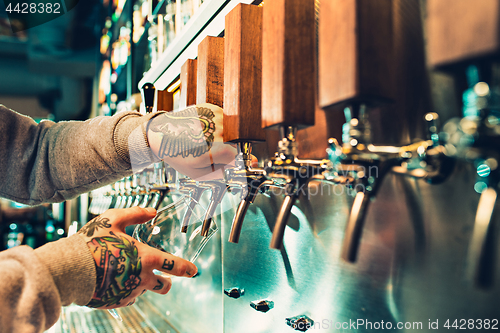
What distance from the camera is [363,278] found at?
0.66 meters

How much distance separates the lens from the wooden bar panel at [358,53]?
1.36ft

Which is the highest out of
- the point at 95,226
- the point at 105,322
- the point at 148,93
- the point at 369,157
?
the point at 148,93

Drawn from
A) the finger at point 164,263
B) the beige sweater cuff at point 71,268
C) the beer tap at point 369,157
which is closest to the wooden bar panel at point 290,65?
the beer tap at point 369,157

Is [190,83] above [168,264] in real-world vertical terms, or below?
above

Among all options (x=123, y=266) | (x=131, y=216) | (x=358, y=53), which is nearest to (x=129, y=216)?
(x=131, y=216)

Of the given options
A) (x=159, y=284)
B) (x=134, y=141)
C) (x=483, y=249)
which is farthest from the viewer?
(x=134, y=141)

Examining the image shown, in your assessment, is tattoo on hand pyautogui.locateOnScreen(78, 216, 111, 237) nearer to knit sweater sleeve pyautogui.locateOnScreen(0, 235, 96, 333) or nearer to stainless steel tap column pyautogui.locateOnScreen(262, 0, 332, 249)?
knit sweater sleeve pyautogui.locateOnScreen(0, 235, 96, 333)

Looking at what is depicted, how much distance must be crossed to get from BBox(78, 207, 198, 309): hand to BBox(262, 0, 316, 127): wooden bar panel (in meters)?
0.34

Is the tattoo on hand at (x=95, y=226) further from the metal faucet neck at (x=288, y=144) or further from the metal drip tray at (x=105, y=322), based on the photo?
the metal drip tray at (x=105, y=322)

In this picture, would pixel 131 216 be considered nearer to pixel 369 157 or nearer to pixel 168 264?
pixel 168 264

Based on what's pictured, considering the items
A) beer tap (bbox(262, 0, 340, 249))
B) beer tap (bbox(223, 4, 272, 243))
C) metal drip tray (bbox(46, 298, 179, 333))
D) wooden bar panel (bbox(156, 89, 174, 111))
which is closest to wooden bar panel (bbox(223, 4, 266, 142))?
beer tap (bbox(223, 4, 272, 243))

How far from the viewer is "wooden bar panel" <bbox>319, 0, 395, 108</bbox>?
42cm

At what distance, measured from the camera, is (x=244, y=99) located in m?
0.69

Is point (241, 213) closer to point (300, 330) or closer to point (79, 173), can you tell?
point (300, 330)
